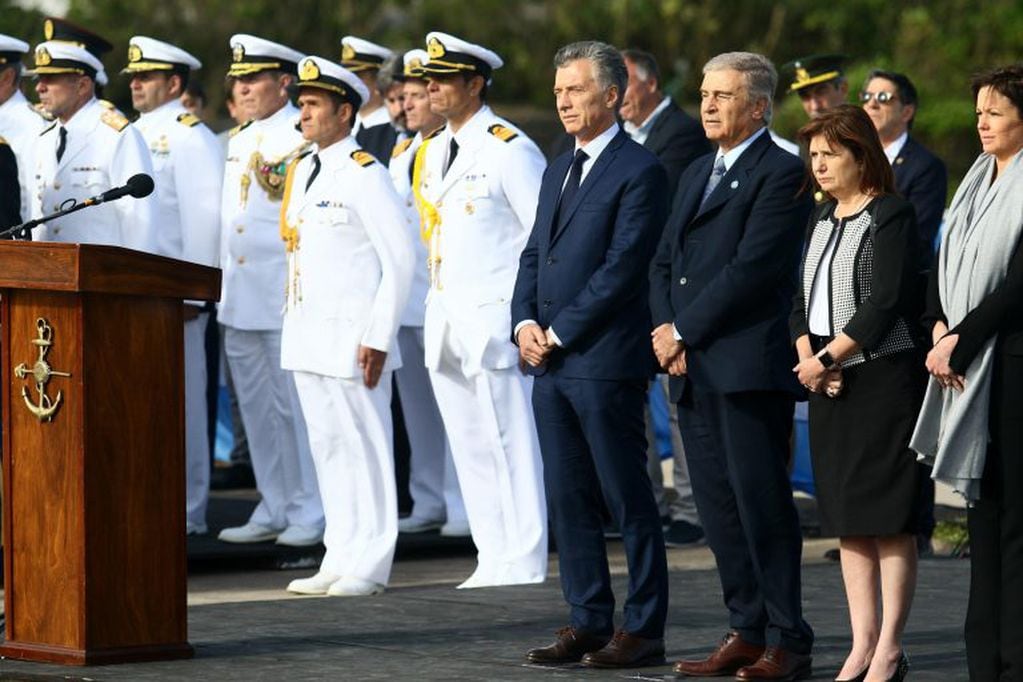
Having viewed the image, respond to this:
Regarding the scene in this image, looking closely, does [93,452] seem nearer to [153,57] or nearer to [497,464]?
[497,464]

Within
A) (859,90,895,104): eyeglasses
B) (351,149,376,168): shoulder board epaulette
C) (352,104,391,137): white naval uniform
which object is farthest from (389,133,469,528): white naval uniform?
(859,90,895,104): eyeglasses

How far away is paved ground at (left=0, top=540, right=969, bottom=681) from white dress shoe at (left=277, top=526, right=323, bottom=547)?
1.75 ft

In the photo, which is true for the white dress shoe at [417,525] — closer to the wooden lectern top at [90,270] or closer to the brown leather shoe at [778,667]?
the wooden lectern top at [90,270]

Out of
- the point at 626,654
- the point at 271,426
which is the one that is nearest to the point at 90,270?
the point at 626,654

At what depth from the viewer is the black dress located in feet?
20.7

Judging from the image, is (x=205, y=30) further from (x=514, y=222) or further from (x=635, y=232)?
(x=635, y=232)

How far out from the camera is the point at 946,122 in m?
19.8

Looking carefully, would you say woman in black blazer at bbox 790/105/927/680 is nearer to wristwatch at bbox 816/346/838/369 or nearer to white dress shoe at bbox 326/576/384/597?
wristwatch at bbox 816/346/838/369

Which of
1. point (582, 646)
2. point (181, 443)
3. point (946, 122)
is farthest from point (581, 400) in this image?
point (946, 122)

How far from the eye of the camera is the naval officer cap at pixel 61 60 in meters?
9.68

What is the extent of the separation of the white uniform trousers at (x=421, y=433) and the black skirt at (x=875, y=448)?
13.8 feet

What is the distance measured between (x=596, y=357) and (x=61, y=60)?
3607mm

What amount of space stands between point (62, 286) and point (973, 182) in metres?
2.60

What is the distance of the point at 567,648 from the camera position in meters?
6.97
